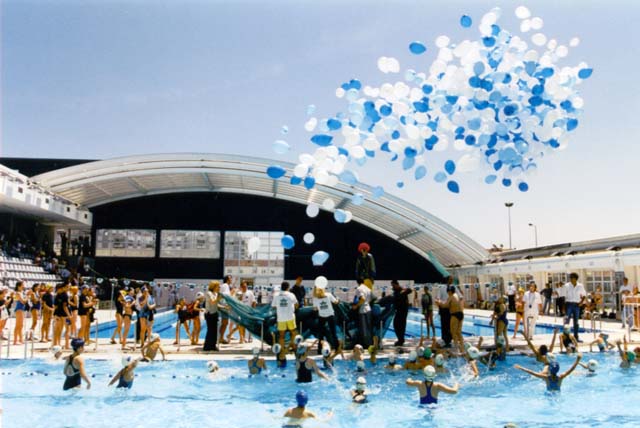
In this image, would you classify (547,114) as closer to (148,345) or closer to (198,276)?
(148,345)

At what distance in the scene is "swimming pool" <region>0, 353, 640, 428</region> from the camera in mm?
7566

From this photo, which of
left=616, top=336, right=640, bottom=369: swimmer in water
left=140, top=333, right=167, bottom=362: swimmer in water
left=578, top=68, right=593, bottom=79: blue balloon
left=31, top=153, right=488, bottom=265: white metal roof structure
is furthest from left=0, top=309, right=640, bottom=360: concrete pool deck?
left=31, top=153, right=488, bottom=265: white metal roof structure

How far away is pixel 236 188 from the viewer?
31.7 metres

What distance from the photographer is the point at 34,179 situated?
976 inches

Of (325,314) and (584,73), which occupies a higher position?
(584,73)

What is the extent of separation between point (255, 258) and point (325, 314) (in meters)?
22.2

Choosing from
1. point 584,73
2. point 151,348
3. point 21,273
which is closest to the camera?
point 584,73

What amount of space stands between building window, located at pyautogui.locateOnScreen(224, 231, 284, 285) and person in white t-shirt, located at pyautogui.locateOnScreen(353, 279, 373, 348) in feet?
67.9

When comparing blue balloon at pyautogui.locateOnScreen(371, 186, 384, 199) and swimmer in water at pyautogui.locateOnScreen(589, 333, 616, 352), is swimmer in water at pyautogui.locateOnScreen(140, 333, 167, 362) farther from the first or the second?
swimmer in water at pyautogui.locateOnScreen(589, 333, 616, 352)

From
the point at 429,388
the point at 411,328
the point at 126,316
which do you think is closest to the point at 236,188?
the point at 411,328

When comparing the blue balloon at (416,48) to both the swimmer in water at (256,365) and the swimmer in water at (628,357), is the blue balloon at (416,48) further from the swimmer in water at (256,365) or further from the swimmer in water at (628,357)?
the swimmer in water at (628,357)

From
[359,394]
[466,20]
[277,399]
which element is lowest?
[277,399]

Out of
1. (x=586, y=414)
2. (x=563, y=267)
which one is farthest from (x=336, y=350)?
(x=563, y=267)

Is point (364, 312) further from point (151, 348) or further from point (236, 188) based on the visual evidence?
point (236, 188)
